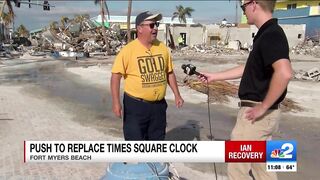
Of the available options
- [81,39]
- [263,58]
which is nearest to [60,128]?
[263,58]

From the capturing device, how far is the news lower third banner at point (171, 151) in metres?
3.15

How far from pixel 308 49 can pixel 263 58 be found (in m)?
40.0

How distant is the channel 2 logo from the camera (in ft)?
10.4

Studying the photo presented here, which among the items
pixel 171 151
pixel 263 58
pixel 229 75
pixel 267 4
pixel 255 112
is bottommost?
pixel 171 151

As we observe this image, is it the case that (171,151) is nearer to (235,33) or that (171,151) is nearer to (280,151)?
(280,151)

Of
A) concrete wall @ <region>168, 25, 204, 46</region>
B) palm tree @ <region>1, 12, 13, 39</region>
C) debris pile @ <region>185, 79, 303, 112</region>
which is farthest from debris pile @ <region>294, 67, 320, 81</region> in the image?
palm tree @ <region>1, 12, 13, 39</region>

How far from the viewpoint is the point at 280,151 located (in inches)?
125

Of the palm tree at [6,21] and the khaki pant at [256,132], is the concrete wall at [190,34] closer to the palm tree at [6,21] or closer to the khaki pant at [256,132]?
the palm tree at [6,21]

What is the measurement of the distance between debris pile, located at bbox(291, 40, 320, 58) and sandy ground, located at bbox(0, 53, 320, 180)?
24.7 m

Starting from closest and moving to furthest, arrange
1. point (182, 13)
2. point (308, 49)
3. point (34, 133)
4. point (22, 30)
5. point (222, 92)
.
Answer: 1. point (34, 133)
2. point (222, 92)
3. point (308, 49)
4. point (182, 13)
5. point (22, 30)

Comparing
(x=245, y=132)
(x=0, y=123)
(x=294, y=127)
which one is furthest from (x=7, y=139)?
(x=294, y=127)

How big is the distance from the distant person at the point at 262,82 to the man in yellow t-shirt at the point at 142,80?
1.14 metres

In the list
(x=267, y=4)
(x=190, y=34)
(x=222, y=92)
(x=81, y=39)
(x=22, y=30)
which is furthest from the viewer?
(x=22, y=30)

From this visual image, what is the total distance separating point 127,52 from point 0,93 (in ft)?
32.7
